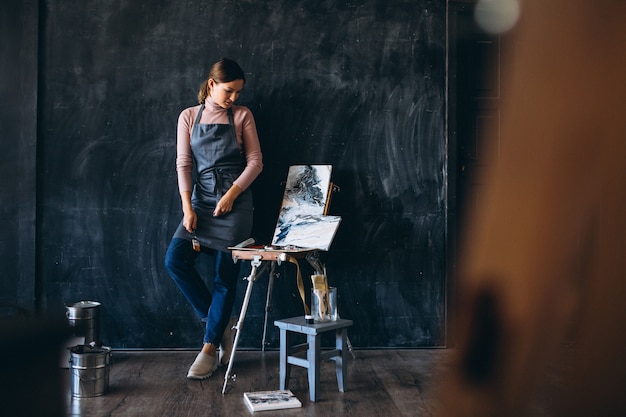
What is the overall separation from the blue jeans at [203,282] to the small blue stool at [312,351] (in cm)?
42

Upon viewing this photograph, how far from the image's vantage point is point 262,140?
345 cm

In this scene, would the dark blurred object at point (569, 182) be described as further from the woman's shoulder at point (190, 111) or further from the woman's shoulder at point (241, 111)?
the woman's shoulder at point (190, 111)

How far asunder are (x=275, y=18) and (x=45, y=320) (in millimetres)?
2280

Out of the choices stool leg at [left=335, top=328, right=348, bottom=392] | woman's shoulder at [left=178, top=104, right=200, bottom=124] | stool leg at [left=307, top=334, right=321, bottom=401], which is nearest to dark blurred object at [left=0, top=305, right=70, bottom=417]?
stool leg at [left=307, top=334, right=321, bottom=401]

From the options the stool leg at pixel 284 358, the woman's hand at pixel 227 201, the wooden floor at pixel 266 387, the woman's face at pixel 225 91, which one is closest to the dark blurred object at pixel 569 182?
the wooden floor at pixel 266 387

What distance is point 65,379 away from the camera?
9.42ft

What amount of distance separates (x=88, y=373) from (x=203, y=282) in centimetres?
83

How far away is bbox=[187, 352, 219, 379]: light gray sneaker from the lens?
9.34 ft

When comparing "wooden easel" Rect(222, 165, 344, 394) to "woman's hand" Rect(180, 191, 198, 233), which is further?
"woman's hand" Rect(180, 191, 198, 233)

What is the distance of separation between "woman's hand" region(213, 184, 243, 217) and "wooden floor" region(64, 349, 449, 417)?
853mm

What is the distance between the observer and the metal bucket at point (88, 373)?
2.57 m

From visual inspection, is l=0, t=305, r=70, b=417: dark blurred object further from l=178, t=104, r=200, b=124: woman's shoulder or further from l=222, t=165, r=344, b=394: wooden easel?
l=178, t=104, r=200, b=124: woman's shoulder

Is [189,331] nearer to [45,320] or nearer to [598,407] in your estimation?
[45,320]

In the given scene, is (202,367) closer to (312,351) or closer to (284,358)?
(284,358)
